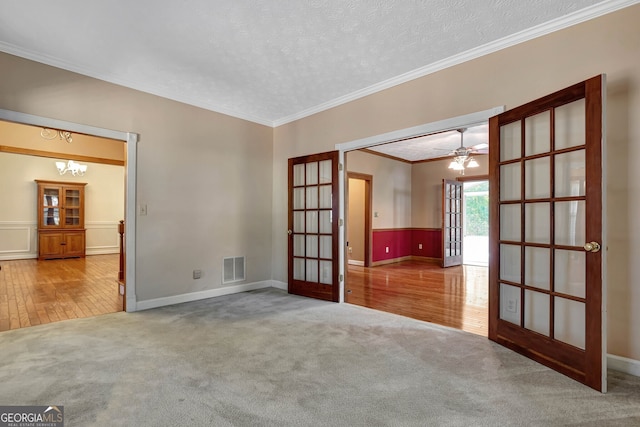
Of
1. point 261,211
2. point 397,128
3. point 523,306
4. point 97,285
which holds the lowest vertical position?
point 97,285

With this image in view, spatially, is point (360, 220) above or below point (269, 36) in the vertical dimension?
below

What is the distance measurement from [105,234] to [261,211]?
7.53 meters

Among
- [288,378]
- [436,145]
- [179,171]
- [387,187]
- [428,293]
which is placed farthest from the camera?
[387,187]

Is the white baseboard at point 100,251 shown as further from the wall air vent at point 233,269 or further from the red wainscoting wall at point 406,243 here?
the red wainscoting wall at point 406,243

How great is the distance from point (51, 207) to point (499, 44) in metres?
10.9

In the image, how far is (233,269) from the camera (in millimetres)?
4758

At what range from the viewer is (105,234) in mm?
9828

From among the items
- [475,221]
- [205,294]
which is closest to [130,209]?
[205,294]

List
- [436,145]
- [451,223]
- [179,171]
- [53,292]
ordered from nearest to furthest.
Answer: [179,171]
[53,292]
[436,145]
[451,223]

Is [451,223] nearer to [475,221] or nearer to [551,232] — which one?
[475,221]

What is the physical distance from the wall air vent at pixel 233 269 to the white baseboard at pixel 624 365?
14.0 feet

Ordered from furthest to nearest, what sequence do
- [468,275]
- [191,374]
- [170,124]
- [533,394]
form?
[468,275], [170,124], [191,374], [533,394]

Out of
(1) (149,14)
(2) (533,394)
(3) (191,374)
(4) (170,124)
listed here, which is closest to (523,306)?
(2) (533,394)

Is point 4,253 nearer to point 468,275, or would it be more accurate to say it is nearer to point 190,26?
point 190,26
